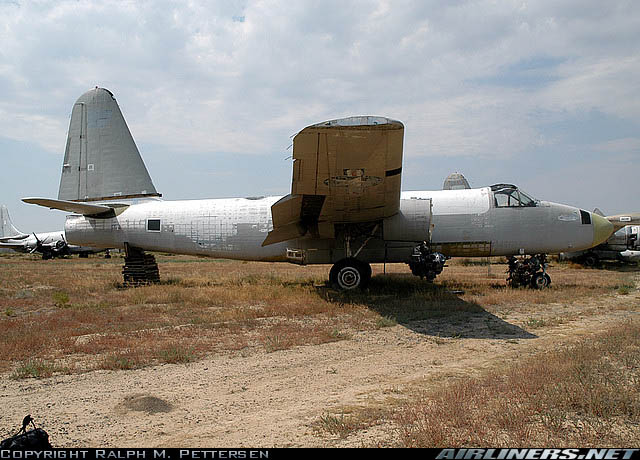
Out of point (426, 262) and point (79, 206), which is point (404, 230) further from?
point (79, 206)

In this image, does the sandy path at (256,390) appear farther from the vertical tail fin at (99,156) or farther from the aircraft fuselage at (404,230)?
the vertical tail fin at (99,156)

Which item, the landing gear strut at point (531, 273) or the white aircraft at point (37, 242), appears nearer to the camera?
the landing gear strut at point (531, 273)

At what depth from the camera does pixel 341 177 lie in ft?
32.4

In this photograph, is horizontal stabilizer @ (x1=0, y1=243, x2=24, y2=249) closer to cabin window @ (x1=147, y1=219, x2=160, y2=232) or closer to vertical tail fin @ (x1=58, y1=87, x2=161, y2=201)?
vertical tail fin @ (x1=58, y1=87, x2=161, y2=201)

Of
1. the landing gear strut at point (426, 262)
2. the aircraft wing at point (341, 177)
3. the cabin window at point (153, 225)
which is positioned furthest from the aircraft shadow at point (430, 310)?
the cabin window at point (153, 225)

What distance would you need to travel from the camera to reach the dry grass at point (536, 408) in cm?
339

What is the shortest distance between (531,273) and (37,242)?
4122 centimetres

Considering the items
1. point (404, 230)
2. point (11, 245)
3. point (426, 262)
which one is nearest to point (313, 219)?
point (404, 230)

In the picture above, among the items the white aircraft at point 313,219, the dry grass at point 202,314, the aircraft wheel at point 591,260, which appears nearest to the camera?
the dry grass at point 202,314

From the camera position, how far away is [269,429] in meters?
3.83

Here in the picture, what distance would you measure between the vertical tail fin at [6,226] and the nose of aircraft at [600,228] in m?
52.8

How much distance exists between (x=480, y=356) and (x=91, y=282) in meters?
14.4

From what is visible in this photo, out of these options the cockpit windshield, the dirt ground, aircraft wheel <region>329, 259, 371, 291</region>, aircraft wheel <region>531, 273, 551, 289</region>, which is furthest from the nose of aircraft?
aircraft wheel <region>329, 259, 371, 291</region>

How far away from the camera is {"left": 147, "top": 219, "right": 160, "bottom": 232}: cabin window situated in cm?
1441
